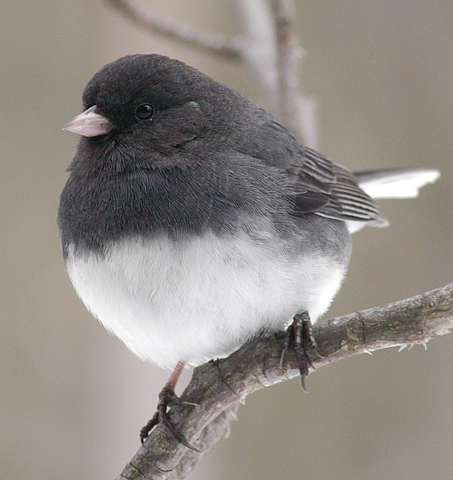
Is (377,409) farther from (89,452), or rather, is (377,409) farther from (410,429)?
(89,452)

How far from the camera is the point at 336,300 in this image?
468 cm

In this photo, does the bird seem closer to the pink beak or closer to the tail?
the pink beak

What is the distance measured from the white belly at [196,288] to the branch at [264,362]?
118 millimetres

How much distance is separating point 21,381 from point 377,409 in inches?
100

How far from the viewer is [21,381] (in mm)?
4297

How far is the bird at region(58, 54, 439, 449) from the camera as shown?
202 cm

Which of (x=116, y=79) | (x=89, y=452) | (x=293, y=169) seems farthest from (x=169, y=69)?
(x=89, y=452)

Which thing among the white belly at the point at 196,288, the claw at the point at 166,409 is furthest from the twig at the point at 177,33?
the claw at the point at 166,409

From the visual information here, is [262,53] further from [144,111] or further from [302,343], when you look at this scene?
[302,343]

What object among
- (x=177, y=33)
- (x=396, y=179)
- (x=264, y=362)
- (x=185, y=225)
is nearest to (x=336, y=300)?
(x=396, y=179)

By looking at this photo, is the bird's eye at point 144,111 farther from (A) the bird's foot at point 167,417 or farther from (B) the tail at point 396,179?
(B) the tail at point 396,179

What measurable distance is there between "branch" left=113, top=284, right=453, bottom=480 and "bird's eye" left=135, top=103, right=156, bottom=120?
91 cm

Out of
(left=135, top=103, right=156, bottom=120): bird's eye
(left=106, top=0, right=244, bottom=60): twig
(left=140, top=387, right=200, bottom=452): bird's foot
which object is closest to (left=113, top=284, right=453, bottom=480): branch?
(left=140, top=387, right=200, bottom=452): bird's foot

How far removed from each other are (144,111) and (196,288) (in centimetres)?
71
